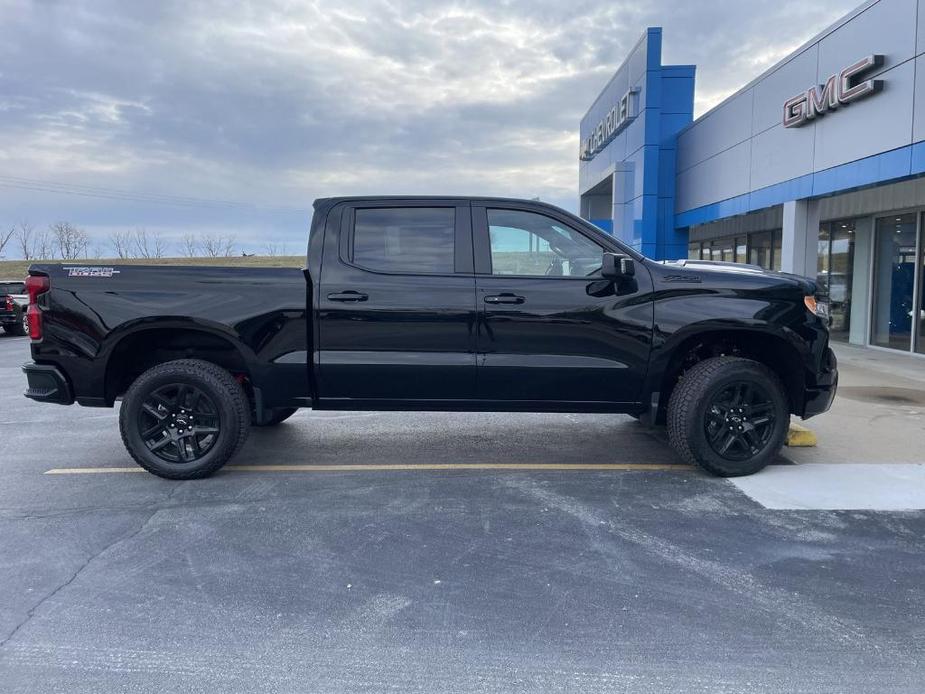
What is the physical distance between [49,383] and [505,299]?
337 cm

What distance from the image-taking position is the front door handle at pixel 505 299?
4918 millimetres

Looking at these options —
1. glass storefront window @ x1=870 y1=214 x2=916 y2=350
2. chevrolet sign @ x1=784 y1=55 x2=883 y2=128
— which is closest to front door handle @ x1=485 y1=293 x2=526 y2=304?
chevrolet sign @ x1=784 y1=55 x2=883 y2=128

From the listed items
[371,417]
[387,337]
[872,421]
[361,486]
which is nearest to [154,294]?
[387,337]

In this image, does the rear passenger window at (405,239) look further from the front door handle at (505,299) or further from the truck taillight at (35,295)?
the truck taillight at (35,295)

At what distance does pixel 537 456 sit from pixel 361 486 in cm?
160

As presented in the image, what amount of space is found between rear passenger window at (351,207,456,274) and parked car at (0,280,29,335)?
1719cm

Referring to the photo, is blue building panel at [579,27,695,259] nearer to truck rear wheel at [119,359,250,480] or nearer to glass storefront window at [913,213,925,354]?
glass storefront window at [913,213,925,354]

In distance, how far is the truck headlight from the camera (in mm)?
4996

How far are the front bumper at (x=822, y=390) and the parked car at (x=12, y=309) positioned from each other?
63.8 feet

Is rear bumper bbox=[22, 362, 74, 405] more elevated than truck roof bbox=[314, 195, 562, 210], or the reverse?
truck roof bbox=[314, 195, 562, 210]

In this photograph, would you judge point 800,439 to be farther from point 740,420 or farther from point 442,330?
point 442,330

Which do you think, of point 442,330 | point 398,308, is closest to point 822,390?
point 442,330

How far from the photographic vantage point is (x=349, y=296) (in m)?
4.95

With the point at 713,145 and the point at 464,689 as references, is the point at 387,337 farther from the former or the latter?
the point at 713,145
